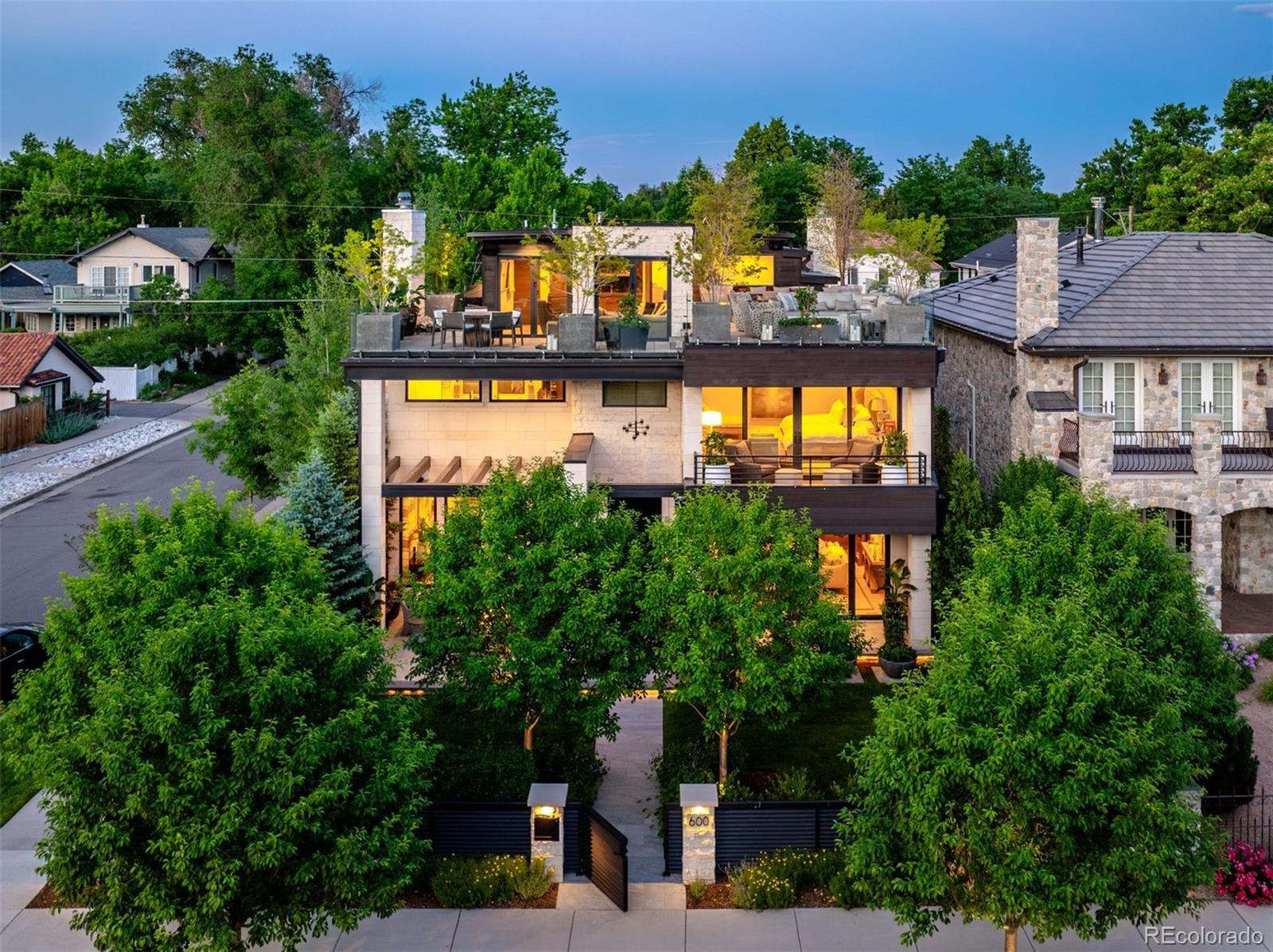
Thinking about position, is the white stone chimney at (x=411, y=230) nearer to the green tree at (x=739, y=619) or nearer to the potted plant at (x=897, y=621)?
the potted plant at (x=897, y=621)

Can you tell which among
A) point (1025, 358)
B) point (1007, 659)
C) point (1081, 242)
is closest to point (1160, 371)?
point (1025, 358)

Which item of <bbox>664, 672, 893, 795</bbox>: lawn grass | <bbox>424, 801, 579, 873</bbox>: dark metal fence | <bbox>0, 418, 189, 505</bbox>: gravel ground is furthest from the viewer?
<bbox>0, 418, 189, 505</bbox>: gravel ground

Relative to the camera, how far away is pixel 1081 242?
34.8m

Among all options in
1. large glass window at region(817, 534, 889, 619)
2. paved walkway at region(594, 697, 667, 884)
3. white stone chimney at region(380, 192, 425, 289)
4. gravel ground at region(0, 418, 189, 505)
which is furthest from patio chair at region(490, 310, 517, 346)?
gravel ground at region(0, 418, 189, 505)

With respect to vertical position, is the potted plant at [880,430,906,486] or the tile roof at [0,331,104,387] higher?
the tile roof at [0,331,104,387]

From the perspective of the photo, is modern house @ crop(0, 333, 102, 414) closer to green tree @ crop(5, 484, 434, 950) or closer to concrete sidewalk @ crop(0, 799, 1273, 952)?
concrete sidewalk @ crop(0, 799, 1273, 952)

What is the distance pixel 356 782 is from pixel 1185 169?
47650mm

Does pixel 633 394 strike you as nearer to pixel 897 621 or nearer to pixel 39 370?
pixel 897 621

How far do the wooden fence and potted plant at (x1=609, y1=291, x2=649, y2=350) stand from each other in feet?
106

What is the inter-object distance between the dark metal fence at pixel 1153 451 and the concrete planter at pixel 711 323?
8220mm

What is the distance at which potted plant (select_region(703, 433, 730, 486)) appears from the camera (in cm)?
2755

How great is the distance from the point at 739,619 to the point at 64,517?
28.4 meters

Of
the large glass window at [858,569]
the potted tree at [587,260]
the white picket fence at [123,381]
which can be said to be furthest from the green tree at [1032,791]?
the white picket fence at [123,381]

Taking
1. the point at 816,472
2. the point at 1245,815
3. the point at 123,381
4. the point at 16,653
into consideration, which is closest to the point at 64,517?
the point at 16,653
